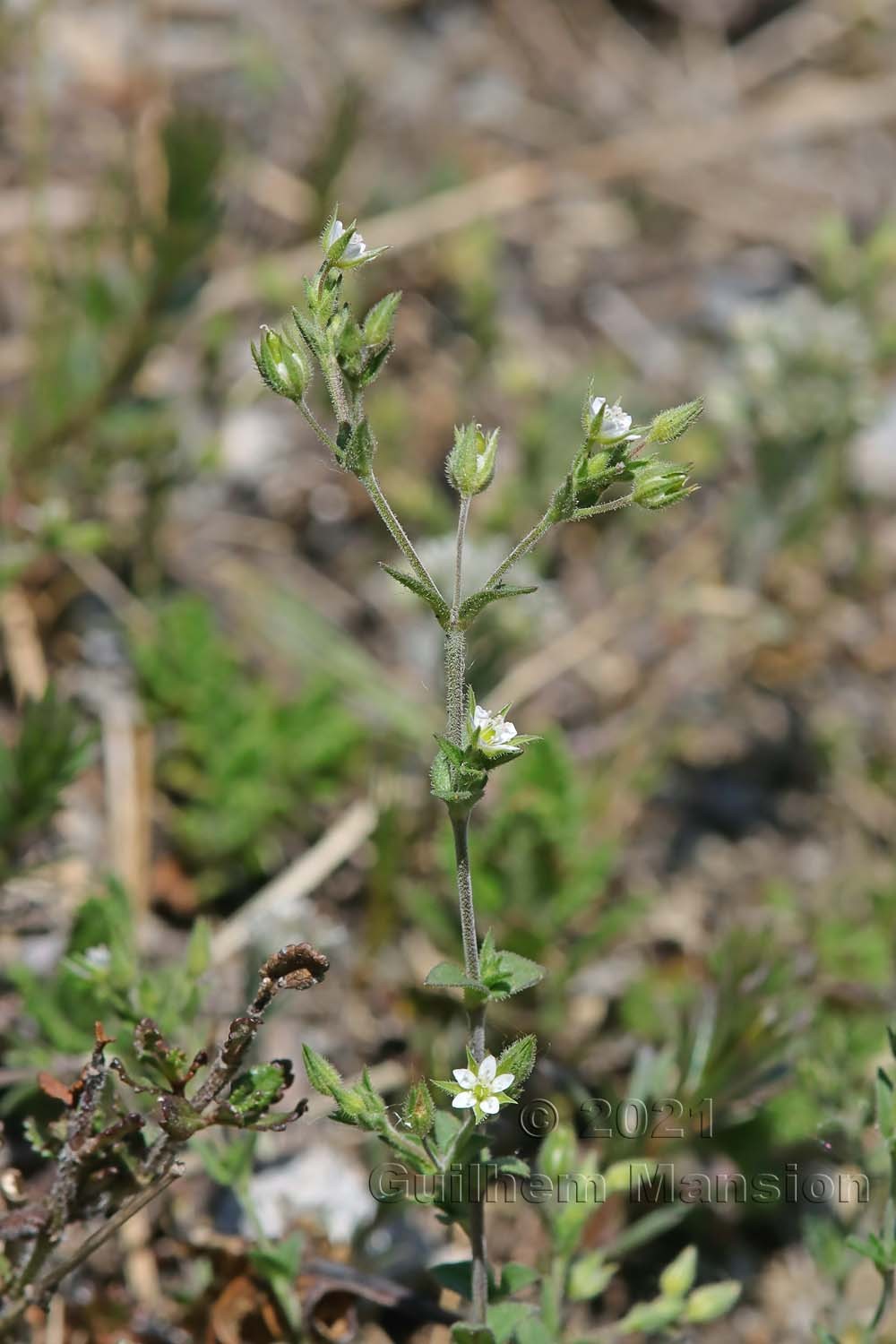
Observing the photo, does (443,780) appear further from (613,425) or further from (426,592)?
(613,425)

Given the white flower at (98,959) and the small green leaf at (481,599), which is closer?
the small green leaf at (481,599)

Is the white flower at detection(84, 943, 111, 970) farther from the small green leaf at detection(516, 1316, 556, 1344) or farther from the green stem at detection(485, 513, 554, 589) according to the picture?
the green stem at detection(485, 513, 554, 589)

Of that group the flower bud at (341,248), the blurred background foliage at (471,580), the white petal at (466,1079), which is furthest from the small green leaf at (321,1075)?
the flower bud at (341,248)

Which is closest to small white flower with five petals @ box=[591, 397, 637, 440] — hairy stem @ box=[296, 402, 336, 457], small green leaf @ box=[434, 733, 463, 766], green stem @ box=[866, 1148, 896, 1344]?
hairy stem @ box=[296, 402, 336, 457]

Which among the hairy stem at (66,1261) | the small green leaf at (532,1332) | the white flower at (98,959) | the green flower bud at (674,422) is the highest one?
the green flower bud at (674,422)

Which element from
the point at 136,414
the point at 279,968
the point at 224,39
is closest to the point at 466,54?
the point at 224,39

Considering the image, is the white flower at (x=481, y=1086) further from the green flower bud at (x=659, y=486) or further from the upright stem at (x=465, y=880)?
the green flower bud at (x=659, y=486)

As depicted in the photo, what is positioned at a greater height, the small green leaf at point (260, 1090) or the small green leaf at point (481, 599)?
the small green leaf at point (481, 599)
